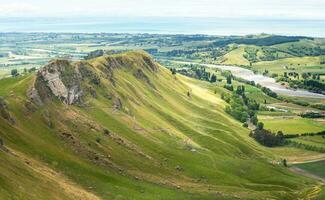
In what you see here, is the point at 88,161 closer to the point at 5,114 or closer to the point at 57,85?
the point at 5,114

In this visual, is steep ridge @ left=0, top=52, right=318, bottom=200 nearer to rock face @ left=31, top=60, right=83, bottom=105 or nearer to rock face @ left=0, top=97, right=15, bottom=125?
rock face @ left=31, top=60, right=83, bottom=105

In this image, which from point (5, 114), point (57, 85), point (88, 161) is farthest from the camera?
point (57, 85)

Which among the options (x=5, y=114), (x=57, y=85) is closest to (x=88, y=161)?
(x=5, y=114)

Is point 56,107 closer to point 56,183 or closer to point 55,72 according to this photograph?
point 55,72

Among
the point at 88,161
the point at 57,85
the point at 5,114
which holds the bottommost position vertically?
the point at 88,161

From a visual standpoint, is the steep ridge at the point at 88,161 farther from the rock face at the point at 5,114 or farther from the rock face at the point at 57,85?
the rock face at the point at 5,114

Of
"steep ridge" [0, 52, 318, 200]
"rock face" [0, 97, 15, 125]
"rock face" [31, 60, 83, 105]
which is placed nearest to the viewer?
"steep ridge" [0, 52, 318, 200]

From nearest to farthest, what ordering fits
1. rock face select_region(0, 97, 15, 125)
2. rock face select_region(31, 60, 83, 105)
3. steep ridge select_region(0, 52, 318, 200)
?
steep ridge select_region(0, 52, 318, 200)
rock face select_region(0, 97, 15, 125)
rock face select_region(31, 60, 83, 105)

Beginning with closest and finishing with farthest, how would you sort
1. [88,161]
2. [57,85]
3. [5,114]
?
[5,114] < [88,161] < [57,85]

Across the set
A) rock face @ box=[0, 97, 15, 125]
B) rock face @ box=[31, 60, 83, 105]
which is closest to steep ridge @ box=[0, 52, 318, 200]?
A: rock face @ box=[31, 60, 83, 105]

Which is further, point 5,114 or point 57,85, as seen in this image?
point 57,85

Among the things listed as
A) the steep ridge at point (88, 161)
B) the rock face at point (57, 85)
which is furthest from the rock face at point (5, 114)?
the rock face at point (57, 85)
